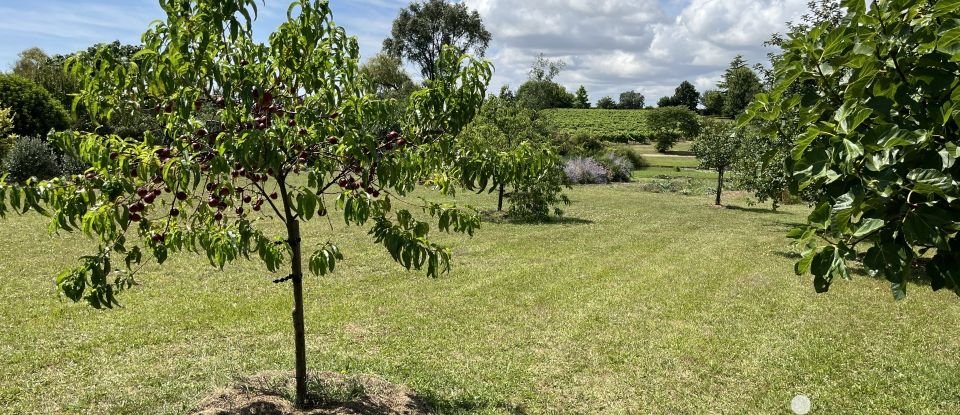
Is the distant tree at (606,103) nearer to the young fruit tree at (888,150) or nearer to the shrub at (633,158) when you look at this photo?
the shrub at (633,158)

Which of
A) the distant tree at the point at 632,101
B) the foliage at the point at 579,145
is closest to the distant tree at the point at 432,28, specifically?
the foliage at the point at 579,145

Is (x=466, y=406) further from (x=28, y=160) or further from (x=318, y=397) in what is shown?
(x=28, y=160)

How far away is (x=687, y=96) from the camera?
4715 inches

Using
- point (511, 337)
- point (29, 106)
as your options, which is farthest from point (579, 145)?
point (511, 337)

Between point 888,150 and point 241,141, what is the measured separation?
2.64 metres

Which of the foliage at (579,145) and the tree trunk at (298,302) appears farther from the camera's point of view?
the foliage at (579,145)

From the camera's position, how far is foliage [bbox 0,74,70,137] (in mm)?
30000

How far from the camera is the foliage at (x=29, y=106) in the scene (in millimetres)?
30000

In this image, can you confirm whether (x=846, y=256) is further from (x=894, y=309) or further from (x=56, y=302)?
(x=56, y=302)

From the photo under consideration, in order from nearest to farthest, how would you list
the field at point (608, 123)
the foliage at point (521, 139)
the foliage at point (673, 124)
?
1. the foliage at point (521, 139)
2. the foliage at point (673, 124)
3. the field at point (608, 123)

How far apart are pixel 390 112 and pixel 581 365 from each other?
12.4 ft

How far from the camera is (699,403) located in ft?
17.8

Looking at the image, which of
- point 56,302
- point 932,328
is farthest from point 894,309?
point 56,302

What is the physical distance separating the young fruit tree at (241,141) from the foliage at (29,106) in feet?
107
